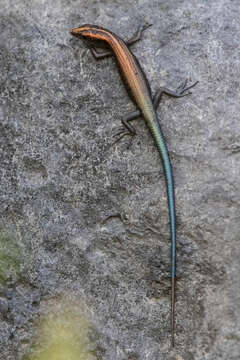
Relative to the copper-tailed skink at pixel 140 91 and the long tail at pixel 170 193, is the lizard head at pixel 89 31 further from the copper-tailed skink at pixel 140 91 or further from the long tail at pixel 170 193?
the long tail at pixel 170 193

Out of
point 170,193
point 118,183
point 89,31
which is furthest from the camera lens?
point 89,31

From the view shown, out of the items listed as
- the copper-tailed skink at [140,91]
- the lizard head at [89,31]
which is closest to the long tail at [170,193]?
the copper-tailed skink at [140,91]

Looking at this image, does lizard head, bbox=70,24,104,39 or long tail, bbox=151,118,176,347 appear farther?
lizard head, bbox=70,24,104,39

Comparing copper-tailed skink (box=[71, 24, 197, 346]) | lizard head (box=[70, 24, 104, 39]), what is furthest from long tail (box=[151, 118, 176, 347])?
lizard head (box=[70, 24, 104, 39])

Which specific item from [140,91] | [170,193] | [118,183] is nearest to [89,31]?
[140,91]

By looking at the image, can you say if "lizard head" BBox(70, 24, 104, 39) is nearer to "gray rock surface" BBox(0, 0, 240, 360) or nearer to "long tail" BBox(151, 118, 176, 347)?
"gray rock surface" BBox(0, 0, 240, 360)

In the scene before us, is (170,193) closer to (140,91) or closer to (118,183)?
(118,183)
